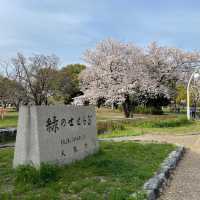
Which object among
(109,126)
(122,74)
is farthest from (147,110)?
(109,126)

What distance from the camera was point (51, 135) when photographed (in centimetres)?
606

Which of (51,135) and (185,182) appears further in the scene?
(185,182)

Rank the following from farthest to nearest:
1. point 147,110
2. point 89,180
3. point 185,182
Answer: point 147,110 → point 185,182 → point 89,180

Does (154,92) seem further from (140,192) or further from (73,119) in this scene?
(140,192)

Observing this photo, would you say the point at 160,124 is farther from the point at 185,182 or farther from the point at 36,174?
the point at 36,174

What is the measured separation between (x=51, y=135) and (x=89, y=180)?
3.83 ft

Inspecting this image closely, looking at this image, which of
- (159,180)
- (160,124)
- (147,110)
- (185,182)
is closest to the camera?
(159,180)

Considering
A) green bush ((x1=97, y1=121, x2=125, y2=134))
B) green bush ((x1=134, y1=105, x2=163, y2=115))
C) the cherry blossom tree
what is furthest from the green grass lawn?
green bush ((x1=134, y1=105, x2=163, y2=115))

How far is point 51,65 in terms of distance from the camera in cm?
3916

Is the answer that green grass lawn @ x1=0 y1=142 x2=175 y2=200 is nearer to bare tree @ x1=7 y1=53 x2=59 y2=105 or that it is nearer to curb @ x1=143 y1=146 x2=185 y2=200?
curb @ x1=143 y1=146 x2=185 y2=200

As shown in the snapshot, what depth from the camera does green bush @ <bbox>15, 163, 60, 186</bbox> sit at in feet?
17.1

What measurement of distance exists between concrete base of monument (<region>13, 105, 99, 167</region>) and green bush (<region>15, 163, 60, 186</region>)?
16 cm

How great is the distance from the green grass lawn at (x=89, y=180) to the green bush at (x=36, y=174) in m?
0.02

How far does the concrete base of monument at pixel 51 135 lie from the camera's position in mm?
5633
